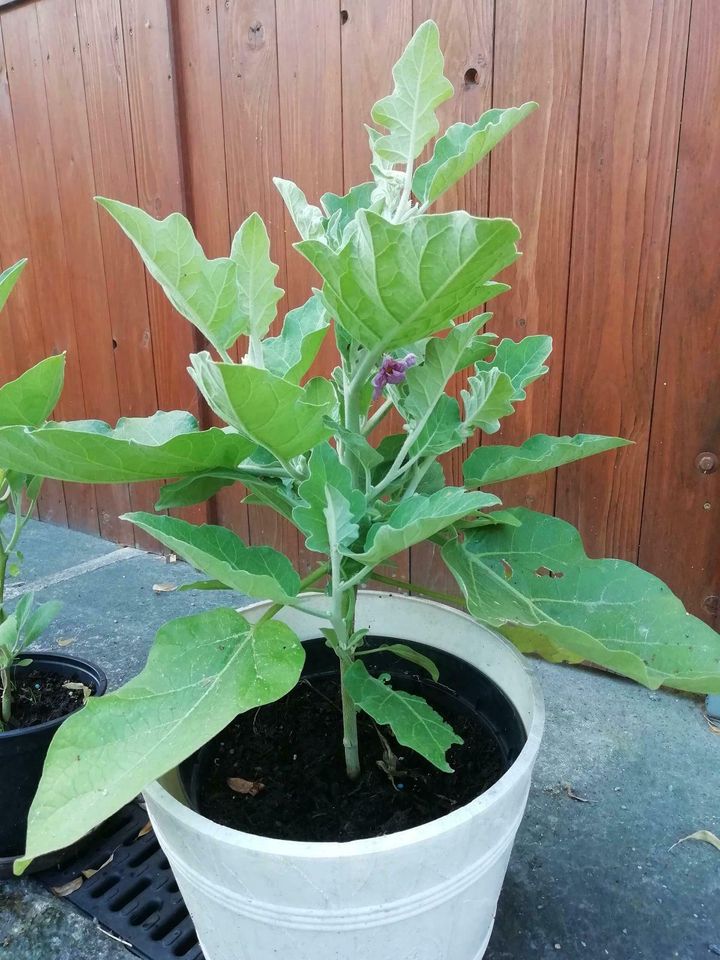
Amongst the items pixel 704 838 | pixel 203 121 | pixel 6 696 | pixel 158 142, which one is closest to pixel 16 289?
pixel 158 142

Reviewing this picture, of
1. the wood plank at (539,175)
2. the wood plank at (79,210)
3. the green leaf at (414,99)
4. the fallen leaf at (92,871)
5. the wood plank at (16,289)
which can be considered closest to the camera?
the green leaf at (414,99)

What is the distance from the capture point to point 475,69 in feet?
4.35

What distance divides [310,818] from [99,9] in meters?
2.17

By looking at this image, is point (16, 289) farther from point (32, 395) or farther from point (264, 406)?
point (264, 406)

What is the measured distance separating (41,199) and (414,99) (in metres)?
2.00

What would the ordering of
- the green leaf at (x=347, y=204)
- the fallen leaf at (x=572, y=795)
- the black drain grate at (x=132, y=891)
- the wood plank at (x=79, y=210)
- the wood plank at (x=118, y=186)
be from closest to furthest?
1. the green leaf at (x=347, y=204)
2. the black drain grate at (x=132, y=891)
3. the fallen leaf at (x=572, y=795)
4. the wood plank at (x=118, y=186)
5. the wood plank at (x=79, y=210)

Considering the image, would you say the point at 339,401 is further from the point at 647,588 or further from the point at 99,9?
the point at 99,9

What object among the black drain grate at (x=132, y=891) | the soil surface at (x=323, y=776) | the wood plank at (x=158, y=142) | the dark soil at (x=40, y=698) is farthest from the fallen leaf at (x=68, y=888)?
the wood plank at (x=158, y=142)

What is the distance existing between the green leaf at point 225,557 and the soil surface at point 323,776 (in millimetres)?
269

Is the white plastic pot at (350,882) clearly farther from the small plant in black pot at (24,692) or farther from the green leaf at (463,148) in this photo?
the green leaf at (463,148)

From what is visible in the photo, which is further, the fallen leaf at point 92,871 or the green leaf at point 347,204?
the fallen leaf at point 92,871

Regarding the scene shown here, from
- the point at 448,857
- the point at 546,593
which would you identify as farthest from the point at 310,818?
the point at 546,593

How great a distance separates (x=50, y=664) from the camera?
1129 millimetres

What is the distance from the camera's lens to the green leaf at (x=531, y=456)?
608 mm
